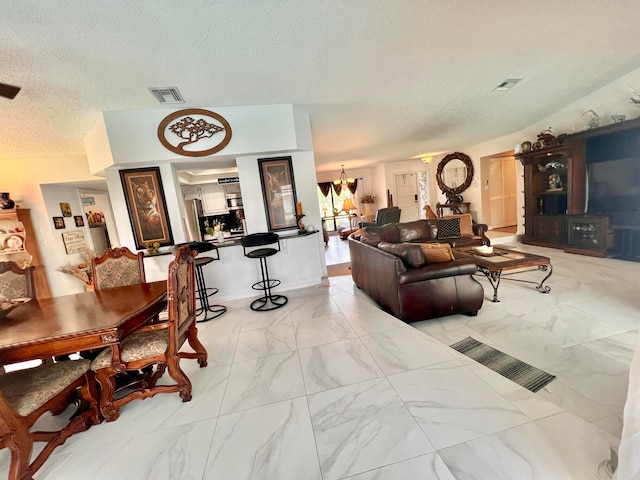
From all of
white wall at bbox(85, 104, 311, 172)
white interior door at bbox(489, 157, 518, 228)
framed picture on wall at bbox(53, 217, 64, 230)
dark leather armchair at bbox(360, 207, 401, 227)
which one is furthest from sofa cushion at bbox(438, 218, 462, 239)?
framed picture on wall at bbox(53, 217, 64, 230)

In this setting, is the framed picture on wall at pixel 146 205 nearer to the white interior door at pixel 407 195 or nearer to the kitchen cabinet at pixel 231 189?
the kitchen cabinet at pixel 231 189

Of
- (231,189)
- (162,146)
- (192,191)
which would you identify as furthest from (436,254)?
(192,191)

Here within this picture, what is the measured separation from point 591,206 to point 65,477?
739 centimetres

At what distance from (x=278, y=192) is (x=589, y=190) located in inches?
223

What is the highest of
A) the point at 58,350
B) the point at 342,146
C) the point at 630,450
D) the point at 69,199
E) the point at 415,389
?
the point at 342,146

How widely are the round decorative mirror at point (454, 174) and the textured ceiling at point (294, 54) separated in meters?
3.42

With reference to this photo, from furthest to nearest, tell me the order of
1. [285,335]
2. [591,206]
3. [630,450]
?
[591,206] → [285,335] → [630,450]

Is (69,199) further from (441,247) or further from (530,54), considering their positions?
(530,54)

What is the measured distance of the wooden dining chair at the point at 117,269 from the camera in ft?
7.43

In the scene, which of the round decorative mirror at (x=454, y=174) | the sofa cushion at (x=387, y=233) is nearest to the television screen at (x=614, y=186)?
the round decorative mirror at (x=454, y=174)

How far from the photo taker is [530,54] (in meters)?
2.88

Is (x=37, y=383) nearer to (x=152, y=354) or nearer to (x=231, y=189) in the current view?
(x=152, y=354)

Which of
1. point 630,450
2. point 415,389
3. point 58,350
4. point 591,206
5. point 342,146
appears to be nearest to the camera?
point 630,450

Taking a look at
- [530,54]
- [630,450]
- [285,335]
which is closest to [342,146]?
[530,54]
